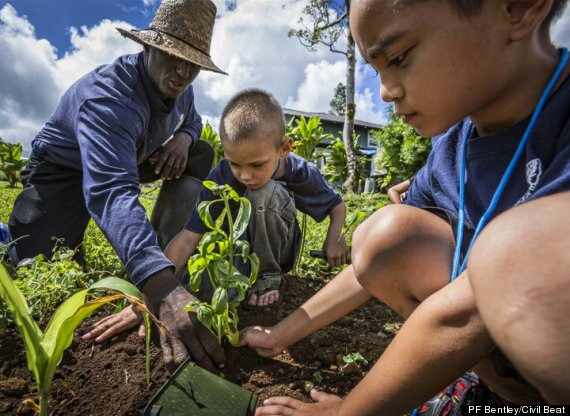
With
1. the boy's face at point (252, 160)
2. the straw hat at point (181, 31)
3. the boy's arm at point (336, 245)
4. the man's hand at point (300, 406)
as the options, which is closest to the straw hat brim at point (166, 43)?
the straw hat at point (181, 31)

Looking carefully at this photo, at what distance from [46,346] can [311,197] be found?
1524 millimetres

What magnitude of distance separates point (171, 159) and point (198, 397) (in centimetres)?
165

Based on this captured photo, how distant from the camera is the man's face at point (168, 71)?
1964 mm

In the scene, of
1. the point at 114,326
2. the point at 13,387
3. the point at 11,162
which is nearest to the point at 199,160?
the point at 114,326

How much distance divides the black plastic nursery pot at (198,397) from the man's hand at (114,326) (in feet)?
1.47

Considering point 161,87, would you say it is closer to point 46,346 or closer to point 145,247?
point 145,247

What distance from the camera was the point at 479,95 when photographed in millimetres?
822

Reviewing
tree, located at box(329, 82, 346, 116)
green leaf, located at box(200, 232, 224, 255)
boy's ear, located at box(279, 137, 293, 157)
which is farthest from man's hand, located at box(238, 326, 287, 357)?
tree, located at box(329, 82, 346, 116)

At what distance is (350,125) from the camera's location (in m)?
9.02

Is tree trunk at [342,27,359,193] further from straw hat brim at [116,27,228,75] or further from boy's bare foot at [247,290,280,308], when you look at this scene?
boy's bare foot at [247,290,280,308]

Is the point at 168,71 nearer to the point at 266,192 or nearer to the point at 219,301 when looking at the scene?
the point at 266,192

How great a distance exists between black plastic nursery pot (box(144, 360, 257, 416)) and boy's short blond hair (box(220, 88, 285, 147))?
3.78 feet

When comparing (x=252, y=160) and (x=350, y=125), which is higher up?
(x=350, y=125)

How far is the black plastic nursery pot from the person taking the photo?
84 centimetres
